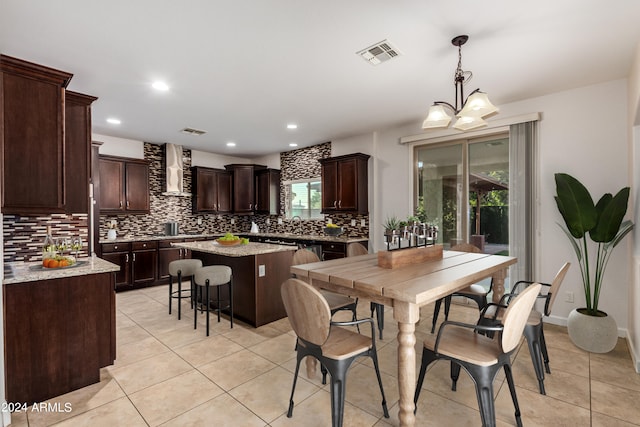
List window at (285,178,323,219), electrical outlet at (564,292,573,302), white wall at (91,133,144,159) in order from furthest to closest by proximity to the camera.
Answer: window at (285,178,323,219)
white wall at (91,133,144,159)
electrical outlet at (564,292,573,302)

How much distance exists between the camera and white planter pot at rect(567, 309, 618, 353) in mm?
2754

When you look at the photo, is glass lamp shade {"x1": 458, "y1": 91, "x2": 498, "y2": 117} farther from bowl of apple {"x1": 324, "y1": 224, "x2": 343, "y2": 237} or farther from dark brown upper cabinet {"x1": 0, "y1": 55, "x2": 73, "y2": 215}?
bowl of apple {"x1": 324, "y1": 224, "x2": 343, "y2": 237}

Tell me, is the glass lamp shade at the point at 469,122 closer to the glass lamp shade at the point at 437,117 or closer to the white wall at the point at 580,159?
the glass lamp shade at the point at 437,117

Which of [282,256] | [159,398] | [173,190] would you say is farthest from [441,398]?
[173,190]

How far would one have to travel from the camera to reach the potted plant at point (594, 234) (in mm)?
2781

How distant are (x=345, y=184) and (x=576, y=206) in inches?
126

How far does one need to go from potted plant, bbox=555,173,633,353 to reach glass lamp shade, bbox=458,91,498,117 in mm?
1547

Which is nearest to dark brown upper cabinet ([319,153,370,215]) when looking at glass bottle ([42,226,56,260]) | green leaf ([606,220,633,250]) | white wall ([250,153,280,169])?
white wall ([250,153,280,169])

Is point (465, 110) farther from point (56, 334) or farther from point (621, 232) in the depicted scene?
point (56, 334)

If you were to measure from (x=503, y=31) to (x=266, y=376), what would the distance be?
3.30 meters

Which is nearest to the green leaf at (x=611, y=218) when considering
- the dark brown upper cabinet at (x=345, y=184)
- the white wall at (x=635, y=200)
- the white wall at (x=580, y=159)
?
the white wall at (x=635, y=200)

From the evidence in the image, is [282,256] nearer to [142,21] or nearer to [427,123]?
[427,123]

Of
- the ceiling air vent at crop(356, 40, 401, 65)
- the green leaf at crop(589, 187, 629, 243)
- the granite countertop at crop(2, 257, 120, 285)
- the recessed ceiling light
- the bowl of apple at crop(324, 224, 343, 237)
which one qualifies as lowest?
the granite countertop at crop(2, 257, 120, 285)

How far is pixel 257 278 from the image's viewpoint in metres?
3.51
